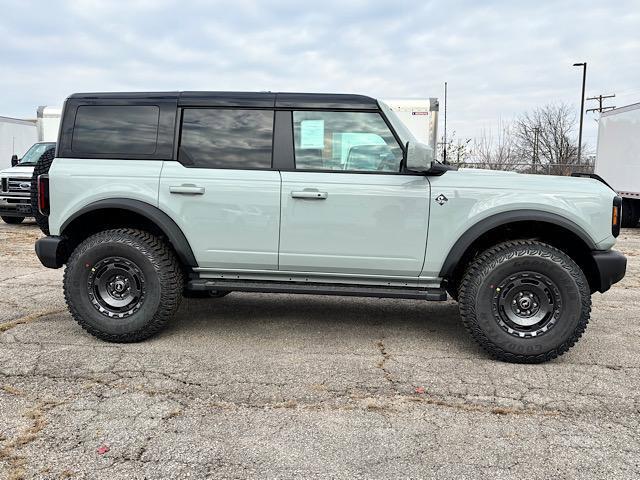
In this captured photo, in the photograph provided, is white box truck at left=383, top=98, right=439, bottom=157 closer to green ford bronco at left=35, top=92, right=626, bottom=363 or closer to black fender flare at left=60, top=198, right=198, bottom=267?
green ford bronco at left=35, top=92, right=626, bottom=363

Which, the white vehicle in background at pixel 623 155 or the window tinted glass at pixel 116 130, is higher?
the white vehicle in background at pixel 623 155

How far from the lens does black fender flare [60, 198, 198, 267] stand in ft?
13.4

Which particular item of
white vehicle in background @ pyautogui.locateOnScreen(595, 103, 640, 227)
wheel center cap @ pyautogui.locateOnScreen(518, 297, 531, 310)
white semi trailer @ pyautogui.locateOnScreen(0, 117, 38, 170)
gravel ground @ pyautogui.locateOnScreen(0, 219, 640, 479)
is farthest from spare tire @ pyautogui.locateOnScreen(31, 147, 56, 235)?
white semi trailer @ pyautogui.locateOnScreen(0, 117, 38, 170)

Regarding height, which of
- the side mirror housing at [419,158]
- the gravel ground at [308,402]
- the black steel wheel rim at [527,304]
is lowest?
the gravel ground at [308,402]

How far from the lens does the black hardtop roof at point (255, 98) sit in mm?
4113

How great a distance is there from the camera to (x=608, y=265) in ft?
12.5

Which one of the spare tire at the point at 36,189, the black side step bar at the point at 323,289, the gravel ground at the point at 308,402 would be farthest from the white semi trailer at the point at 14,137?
the gravel ground at the point at 308,402

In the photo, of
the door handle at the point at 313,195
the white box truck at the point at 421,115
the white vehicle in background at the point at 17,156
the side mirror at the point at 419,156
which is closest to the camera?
the side mirror at the point at 419,156

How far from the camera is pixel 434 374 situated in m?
3.62

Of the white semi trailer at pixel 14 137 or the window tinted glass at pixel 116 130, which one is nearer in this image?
the window tinted glass at pixel 116 130

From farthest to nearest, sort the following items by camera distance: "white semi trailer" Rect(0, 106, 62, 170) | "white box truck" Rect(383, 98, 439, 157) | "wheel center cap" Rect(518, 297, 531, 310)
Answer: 1. "white semi trailer" Rect(0, 106, 62, 170)
2. "white box truck" Rect(383, 98, 439, 157)
3. "wheel center cap" Rect(518, 297, 531, 310)

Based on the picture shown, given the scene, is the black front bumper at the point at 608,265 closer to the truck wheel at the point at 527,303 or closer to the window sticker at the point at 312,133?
the truck wheel at the point at 527,303

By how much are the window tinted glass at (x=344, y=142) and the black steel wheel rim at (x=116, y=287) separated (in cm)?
156

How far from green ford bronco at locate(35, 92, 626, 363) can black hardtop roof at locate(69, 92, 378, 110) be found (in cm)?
1
